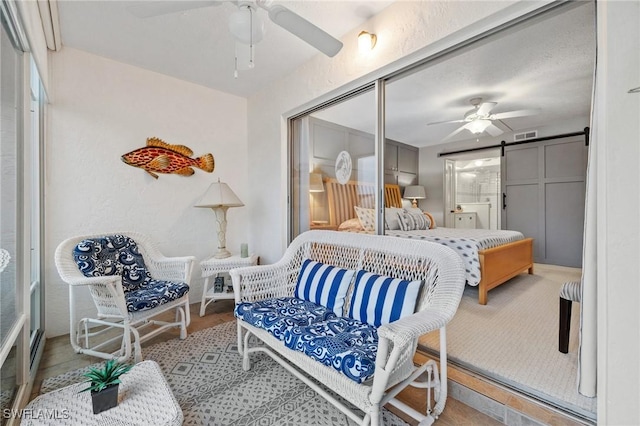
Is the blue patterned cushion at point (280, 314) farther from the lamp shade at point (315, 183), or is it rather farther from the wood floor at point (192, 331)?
the lamp shade at point (315, 183)

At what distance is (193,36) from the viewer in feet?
7.70

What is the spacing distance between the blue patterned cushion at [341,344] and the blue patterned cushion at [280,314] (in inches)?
2.8

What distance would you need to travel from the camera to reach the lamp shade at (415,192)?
157 inches

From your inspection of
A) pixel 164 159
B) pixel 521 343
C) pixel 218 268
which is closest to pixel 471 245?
pixel 521 343

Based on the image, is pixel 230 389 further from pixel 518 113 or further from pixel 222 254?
pixel 518 113

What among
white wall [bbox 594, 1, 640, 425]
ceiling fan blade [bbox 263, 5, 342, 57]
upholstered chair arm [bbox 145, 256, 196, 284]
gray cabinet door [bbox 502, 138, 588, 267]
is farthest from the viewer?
gray cabinet door [bbox 502, 138, 588, 267]

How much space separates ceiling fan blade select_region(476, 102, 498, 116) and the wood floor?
290cm

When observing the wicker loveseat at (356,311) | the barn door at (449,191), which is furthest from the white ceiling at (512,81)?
the barn door at (449,191)

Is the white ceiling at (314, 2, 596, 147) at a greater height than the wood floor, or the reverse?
the white ceiling at (314, 2, 596, 147)

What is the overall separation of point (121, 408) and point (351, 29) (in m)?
2.91

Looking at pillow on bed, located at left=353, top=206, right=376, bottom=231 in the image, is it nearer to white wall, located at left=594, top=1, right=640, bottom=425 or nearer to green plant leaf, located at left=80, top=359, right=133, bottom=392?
white wall, located at left=594, top=1, right=640, bottom=425

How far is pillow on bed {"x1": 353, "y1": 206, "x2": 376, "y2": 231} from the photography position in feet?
7.53

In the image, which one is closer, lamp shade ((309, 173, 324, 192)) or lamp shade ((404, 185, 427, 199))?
lamp shade ((309, 173, 324, 192))

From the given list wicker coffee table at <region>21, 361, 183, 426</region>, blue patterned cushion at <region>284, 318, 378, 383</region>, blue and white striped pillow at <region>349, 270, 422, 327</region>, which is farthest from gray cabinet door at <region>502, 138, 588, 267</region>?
wicker coffee table at <region>21, 361, 183, 426</region>
